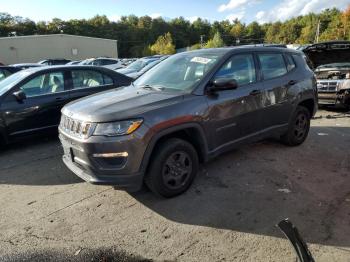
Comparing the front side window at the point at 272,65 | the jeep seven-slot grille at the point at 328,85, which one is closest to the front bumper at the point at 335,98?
the jeep seven-slot grille at the point at 328,85

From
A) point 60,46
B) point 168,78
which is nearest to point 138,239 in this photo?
point 168,78

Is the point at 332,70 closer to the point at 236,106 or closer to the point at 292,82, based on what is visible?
the point at 292,82

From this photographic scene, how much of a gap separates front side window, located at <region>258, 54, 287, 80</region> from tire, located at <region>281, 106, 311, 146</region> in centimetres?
79

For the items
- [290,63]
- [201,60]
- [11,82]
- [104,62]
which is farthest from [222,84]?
[104,62]

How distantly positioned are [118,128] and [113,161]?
0.37 m

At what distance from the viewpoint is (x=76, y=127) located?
12.4ft

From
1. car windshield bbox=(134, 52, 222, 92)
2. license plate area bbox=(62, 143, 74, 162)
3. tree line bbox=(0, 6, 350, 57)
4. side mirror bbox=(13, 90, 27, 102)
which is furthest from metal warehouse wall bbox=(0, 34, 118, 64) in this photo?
license plate area bbox=(62, 143, 74, 162)

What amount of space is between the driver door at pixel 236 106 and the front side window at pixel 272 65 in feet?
0.77

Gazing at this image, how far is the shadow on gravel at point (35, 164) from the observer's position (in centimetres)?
485

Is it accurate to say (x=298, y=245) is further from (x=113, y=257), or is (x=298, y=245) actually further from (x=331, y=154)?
(x=331, y=154)

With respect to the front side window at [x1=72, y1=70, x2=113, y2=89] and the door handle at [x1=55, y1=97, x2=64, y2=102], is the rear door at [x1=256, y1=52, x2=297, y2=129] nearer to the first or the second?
the front side window at [x1=72, y1=70, x2=113, y2=89]

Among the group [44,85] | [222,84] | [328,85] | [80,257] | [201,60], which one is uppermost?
[201,60]

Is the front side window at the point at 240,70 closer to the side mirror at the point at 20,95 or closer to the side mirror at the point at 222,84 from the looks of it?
the side mirror at the point at 222,84

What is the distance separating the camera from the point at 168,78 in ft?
15.2
